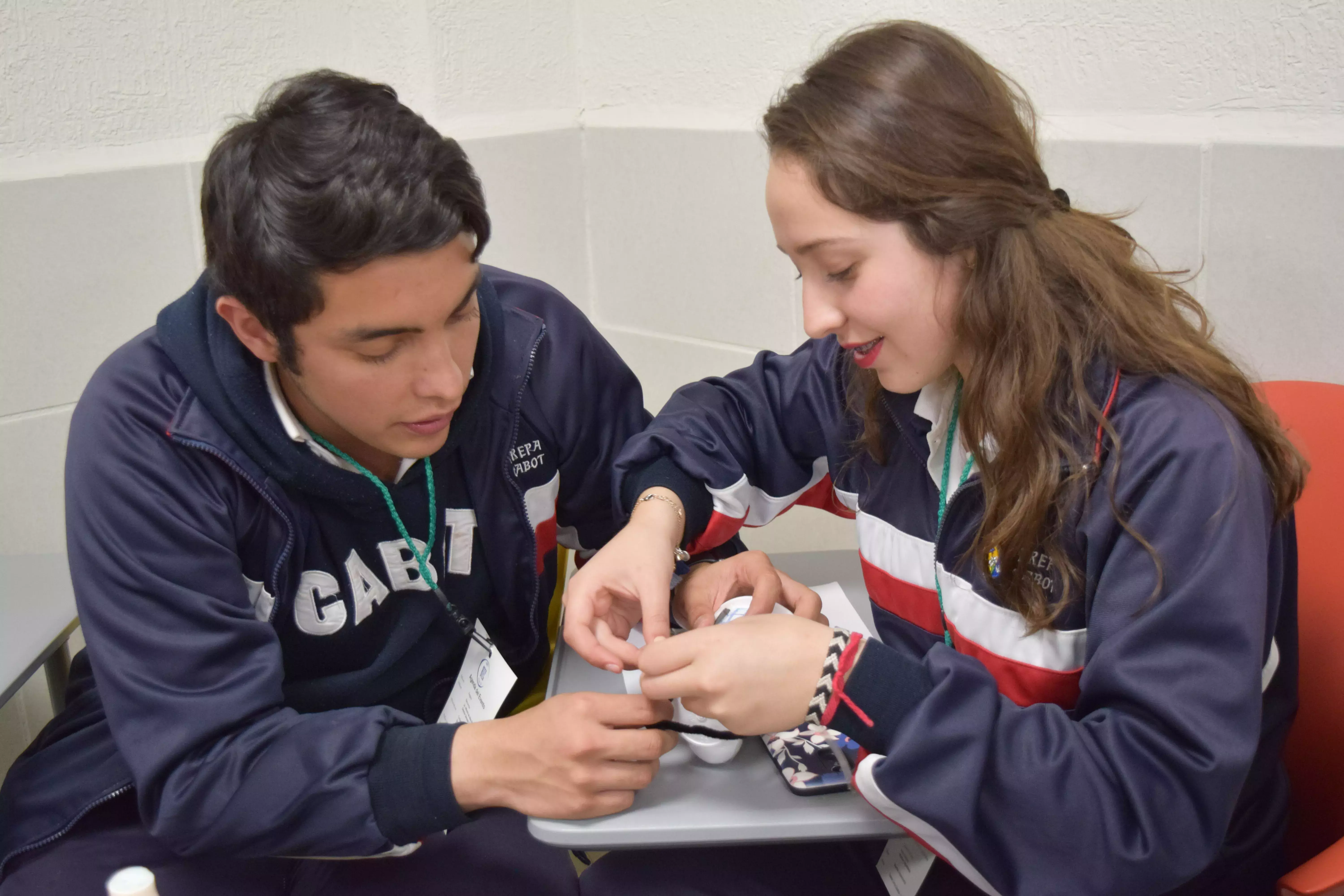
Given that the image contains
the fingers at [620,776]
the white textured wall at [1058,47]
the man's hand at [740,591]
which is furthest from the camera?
the white textured wall at [1058,47]

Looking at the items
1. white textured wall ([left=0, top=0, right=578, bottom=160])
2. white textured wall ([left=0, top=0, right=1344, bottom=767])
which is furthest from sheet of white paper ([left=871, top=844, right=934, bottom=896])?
white textured wall ([left=0, top=0, right=578, bottom=160])

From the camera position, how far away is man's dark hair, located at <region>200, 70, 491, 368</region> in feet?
3.58

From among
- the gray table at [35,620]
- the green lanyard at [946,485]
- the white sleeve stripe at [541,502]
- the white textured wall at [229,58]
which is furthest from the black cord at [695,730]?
the white textured wall at [229,58]

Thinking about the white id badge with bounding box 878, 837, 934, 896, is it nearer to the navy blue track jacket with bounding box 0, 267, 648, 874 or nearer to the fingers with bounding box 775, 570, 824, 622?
the fingers with bounding box 775, 570, 824, 622

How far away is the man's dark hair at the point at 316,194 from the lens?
1.09 m

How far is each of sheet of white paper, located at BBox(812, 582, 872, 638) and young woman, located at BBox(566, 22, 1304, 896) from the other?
0.15 feet

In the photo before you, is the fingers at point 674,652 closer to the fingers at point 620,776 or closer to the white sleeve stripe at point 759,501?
the fingers at point 620,776

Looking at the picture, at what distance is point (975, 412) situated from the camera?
3.68ft

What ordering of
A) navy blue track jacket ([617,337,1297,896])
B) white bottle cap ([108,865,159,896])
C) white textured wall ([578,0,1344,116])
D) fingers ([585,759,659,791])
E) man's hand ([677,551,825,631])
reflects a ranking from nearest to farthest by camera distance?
white bottle cap ([108,865,159,896])
navy blue track jacket ([617,337,1297,896])
fingers ([585,759,659,791])
man's hand ([677,551,825,631])
white textured wall ([578,0,1344,116])

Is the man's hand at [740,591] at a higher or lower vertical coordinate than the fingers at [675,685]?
lower

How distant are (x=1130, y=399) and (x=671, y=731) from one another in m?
0.57

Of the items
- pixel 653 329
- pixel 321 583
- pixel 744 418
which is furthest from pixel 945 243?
pixel 653 329

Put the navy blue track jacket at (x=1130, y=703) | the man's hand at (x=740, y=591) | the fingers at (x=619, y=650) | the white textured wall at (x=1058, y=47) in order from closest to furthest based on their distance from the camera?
1. the navy blue track jacket at (x=1130, y=703)
2. the fingers at (x=619, y=650)
3. the man's hand at (x=740, y=591)
4. the white textured wall at (x=1058, y=47)

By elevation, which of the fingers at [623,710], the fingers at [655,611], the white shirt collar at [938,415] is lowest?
the fingers at [623,710]
